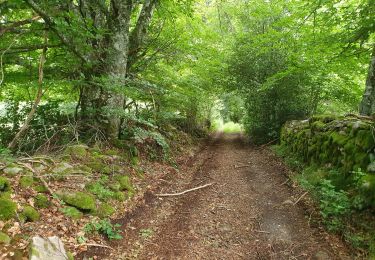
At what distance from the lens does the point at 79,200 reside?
4711mm

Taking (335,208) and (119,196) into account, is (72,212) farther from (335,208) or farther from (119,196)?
(335,208)

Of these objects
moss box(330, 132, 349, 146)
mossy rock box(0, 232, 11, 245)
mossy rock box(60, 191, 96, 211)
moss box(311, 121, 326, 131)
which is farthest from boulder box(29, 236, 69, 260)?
moss box(311, 121, 326, 131)

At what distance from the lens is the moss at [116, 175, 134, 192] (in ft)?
19.8

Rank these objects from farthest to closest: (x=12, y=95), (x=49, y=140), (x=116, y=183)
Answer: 1. (x=12, y=95)
2. (x=49, y=140)
3. (x=116, y=183)

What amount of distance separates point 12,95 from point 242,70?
438 inches

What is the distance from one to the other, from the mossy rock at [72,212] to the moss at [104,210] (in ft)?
1.17

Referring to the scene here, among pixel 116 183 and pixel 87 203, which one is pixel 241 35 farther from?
pixel 87 203

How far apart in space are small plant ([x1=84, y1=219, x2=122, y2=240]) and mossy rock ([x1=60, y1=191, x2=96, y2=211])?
0.37 meters

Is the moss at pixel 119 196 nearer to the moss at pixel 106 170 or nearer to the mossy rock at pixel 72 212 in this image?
the moss at pixel 106 170

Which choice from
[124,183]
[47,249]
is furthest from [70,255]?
[124,183]

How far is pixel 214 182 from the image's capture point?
798 centimetres

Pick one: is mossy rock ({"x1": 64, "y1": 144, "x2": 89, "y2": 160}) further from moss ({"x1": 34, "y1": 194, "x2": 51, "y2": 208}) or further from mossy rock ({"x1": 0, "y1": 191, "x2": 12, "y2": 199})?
mossy rock ({"x1": 0, "y1": 191, "x2": 12, "y2": 199})

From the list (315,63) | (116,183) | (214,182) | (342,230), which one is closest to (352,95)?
(315,63)

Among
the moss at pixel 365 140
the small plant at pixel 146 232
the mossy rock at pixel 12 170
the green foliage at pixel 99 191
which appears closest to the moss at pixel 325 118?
the moss at pixel 365 140
